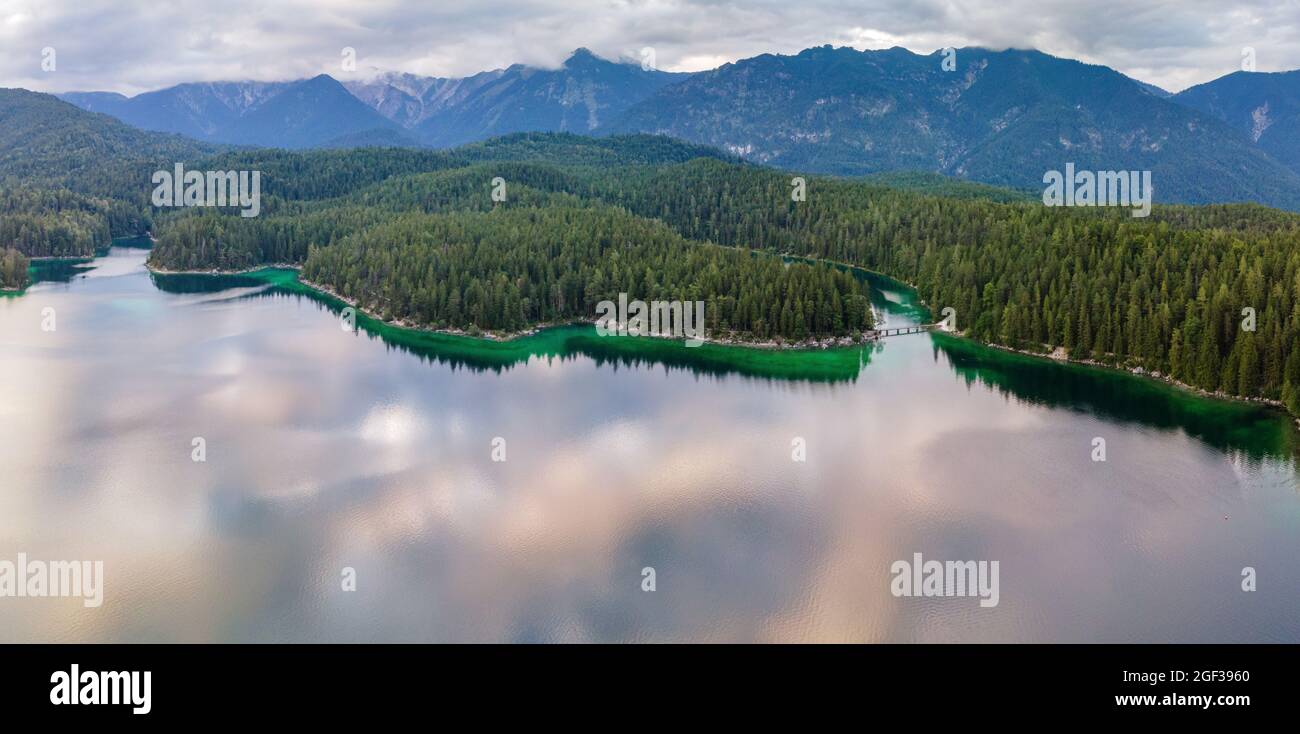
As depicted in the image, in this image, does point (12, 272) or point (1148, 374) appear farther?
point (12, 272)

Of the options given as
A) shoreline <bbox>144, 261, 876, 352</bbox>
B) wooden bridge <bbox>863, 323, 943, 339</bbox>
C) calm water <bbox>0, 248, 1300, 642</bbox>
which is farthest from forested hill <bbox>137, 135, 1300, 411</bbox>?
calm water <bbox>0, 248, 1300, 642</bbox>

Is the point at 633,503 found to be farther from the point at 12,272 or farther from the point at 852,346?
the point at 12,272

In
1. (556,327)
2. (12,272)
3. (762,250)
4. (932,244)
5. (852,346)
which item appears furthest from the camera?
(762,250)

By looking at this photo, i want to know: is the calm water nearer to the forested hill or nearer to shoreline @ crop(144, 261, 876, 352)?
the forested hill

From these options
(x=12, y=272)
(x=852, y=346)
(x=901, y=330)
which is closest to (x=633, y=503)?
(x=852, y=346)

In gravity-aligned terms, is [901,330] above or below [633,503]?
above

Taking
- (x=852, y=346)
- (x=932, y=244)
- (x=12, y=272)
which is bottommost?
(x=852, y=346)

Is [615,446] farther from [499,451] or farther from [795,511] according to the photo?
[795,511]

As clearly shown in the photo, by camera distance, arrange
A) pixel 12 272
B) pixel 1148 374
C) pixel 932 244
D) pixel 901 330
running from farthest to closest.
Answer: pixel 932 244, pixel 12 272, pixel 901 330, pixel 1148 374
